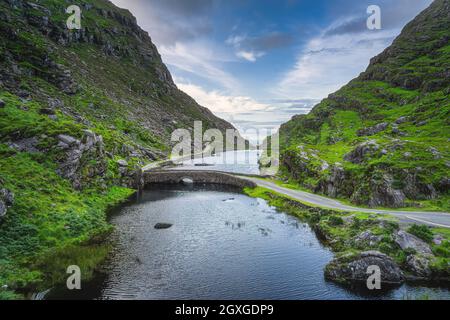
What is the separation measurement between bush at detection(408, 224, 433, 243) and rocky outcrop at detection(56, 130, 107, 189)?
6506 cm

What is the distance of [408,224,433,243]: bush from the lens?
40.1 m

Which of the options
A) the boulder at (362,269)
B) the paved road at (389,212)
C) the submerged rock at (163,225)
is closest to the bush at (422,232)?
the paved road at (389,212)

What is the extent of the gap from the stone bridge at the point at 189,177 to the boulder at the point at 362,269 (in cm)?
7422

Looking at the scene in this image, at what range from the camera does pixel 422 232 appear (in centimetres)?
4069

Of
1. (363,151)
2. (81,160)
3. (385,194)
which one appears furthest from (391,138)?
(81,160)

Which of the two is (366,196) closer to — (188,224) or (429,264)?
(429,264)

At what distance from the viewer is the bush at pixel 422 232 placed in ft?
132

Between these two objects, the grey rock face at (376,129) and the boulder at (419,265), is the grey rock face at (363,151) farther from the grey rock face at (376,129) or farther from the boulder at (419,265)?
the grey rock face at (376,129)

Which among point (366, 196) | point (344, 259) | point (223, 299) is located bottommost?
point (223, 299)

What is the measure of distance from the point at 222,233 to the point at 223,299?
23.5 metres
